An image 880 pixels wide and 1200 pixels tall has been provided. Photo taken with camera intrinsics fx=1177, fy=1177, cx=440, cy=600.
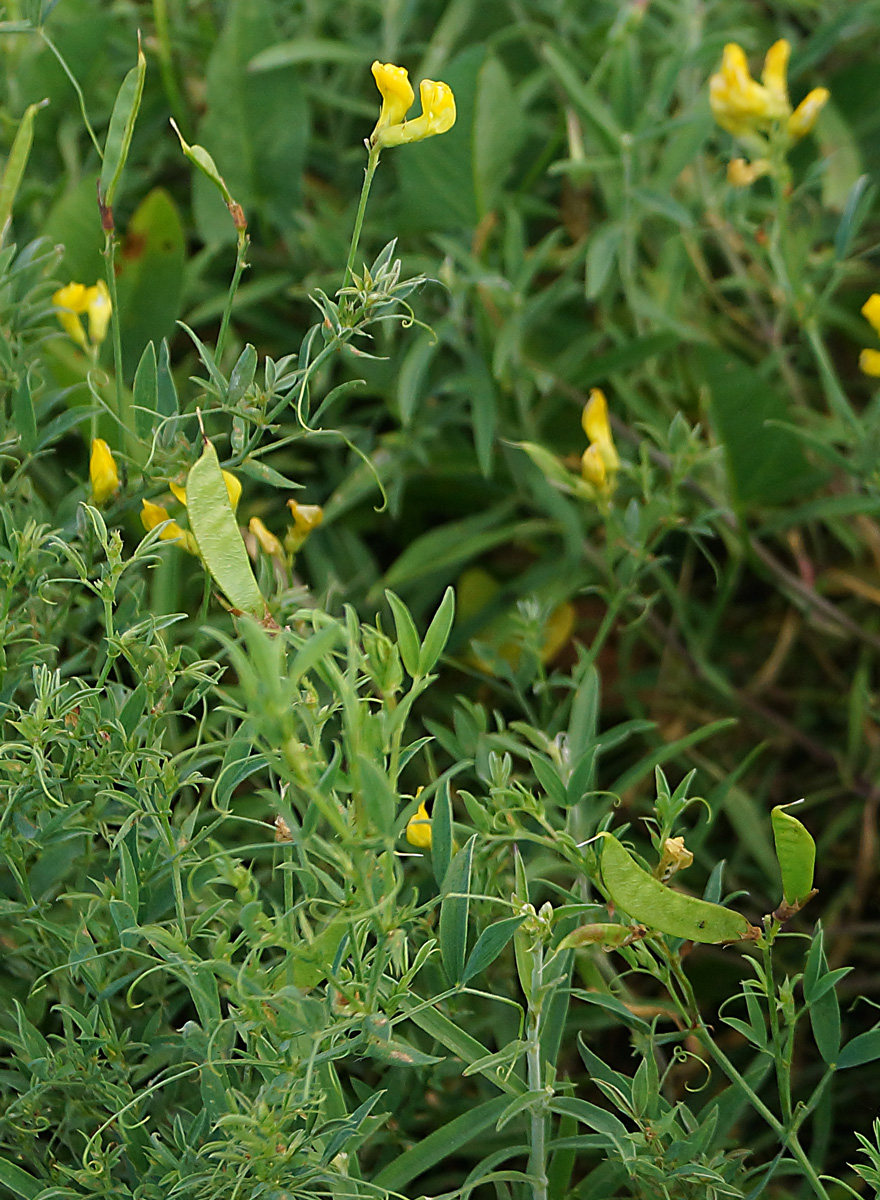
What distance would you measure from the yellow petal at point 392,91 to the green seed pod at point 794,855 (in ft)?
1.15

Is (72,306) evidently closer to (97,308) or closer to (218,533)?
(97,308)

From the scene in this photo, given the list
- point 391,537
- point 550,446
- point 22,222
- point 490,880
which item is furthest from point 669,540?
point 22,222

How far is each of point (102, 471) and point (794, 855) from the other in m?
0.38

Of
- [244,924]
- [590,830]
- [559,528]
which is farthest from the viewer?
[559,528]

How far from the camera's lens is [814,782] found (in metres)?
0.90

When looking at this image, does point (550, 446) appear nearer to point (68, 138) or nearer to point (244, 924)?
point (68, 138)

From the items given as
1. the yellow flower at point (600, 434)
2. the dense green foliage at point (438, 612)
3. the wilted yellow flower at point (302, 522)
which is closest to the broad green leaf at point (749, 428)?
the dense green foliage at point (438, 612)

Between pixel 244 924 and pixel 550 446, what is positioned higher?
pixel 244 924

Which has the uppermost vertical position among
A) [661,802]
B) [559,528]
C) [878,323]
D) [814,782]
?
[878,323]

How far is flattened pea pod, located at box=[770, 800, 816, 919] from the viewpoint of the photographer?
487mm

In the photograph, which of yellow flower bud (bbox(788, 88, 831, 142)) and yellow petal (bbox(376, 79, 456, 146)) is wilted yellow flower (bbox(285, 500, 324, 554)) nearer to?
yellow petal (bbox(376, 79, 456, 146))

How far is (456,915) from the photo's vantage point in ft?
1.61

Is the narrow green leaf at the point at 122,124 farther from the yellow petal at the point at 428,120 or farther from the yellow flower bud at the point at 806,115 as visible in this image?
the yellow flower bud at the point at 806,115

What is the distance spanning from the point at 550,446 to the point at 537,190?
10.1 inches
